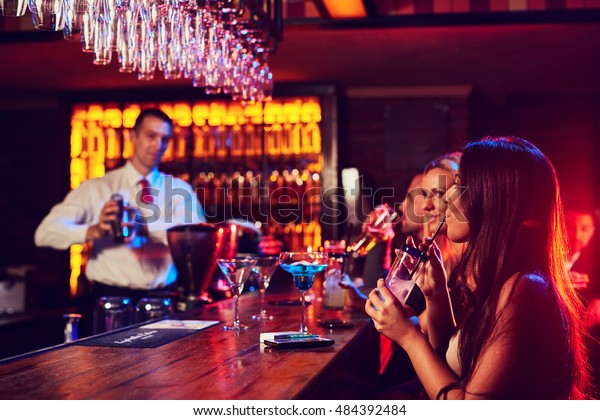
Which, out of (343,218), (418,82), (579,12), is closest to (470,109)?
(418,82)

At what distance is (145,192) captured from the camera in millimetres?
4203

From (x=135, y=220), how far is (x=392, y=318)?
7.64 feet

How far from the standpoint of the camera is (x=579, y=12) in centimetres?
436

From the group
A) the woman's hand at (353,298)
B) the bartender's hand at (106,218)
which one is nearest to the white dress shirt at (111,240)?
the bartender's hand at (106,218)

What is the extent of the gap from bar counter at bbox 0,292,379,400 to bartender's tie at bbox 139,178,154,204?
2.01 m

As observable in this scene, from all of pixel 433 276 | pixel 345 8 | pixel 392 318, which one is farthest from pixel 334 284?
pixel 345 8

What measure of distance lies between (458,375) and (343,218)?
4.96m

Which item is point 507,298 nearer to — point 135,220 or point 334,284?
point 334,284

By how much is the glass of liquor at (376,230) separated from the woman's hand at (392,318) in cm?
124

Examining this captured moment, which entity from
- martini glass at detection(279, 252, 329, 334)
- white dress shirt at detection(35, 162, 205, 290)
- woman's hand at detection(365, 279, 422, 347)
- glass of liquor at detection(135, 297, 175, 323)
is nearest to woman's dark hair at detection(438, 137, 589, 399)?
woman's hand at detection(365, 279, 422, 347)

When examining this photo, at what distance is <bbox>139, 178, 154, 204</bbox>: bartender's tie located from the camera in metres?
4.18

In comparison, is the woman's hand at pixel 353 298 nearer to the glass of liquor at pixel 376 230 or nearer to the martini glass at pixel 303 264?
the glass of liquor at pixel 376 230

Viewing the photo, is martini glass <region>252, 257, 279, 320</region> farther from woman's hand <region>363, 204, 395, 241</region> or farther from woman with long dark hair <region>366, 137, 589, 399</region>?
woman with long dark hair <region>366, 137, 589, 399</region>

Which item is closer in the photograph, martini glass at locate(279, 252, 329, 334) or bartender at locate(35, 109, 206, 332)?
martini glass at locate(279, 252, 329, 334)
